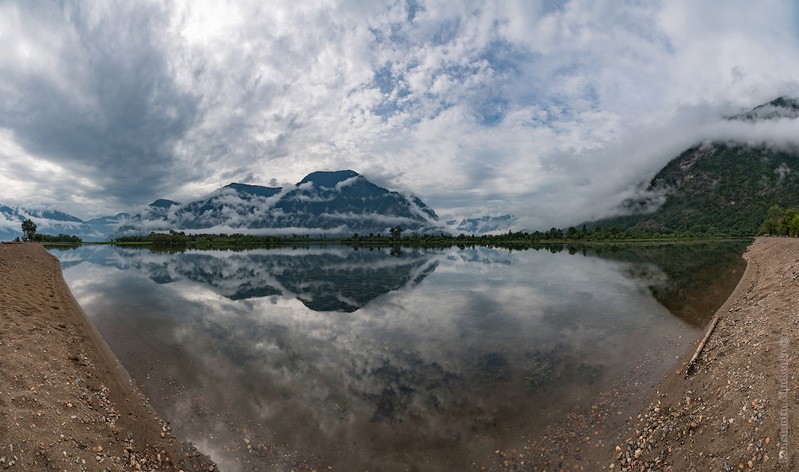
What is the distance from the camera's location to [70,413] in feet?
52.4

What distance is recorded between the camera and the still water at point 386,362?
1805cm

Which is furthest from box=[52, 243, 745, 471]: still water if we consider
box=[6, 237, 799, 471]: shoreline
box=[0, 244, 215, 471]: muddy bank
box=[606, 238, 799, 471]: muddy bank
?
box=[606, 238, 799, 471]: muddy bank

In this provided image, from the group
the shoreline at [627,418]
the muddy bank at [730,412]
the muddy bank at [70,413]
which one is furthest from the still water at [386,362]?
the muddy bank at [730,412]

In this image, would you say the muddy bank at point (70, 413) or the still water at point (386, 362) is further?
the still water at point (386, 362)

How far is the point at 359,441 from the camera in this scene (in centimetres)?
1794

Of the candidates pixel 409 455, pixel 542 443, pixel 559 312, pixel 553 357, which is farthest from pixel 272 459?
pixel 559 312

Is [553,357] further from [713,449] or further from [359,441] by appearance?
[359,441]

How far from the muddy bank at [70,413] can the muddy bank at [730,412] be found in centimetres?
1820

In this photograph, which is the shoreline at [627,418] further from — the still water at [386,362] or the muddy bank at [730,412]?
the still water at [386,362]

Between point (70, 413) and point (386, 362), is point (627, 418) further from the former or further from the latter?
point (70, 413)

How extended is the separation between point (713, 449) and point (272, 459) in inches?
668

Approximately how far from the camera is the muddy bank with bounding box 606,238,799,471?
12.9 metres

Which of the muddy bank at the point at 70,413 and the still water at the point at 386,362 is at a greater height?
the muddy bank at the point at 70,413

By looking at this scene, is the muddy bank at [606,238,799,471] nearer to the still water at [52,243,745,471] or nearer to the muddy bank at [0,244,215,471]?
the still water at [52,243,745,471]
